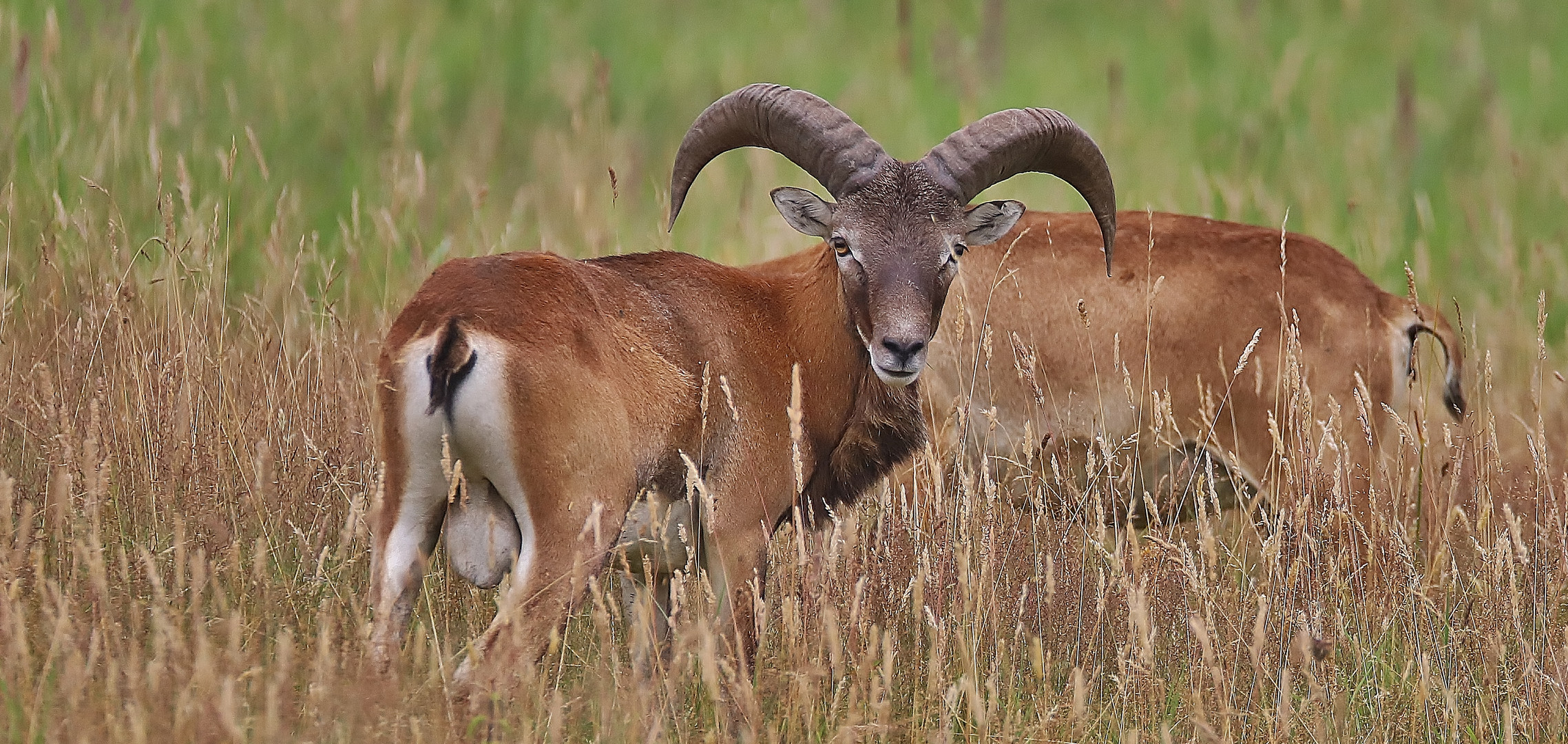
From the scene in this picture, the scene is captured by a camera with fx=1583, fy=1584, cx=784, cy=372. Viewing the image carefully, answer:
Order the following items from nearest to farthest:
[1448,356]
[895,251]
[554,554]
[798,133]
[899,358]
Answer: [554,554]
[899,358]
[895,251]
[798,133]
[1448,356]

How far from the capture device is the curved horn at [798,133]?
5.54 metres

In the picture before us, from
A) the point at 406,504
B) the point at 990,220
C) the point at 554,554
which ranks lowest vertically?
the point at 554,554

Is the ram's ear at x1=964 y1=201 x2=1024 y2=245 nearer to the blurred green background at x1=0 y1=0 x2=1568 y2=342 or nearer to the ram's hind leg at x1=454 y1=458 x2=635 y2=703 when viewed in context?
the blurred green background at x1=0 y1=0 x2=1568 y2=342

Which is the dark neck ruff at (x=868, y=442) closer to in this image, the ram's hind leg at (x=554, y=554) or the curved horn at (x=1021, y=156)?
the curved horn at (x=1021, y=156)

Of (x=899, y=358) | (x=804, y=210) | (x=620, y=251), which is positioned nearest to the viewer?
(x=899, y=358)

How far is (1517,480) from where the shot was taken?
741cm

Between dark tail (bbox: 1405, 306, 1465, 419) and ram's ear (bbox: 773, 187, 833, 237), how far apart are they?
2.91 meters

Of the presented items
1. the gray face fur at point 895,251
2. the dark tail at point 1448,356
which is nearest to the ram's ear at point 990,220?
the gray face fur at point 895,251

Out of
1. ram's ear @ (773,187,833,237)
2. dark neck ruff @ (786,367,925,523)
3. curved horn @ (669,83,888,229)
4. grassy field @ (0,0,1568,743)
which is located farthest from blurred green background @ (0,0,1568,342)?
dark neck ruff @ (786,367,925,523)

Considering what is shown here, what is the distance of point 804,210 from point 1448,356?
3187mm

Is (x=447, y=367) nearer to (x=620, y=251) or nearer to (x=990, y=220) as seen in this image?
(x=990, y=220)

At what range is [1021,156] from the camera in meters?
5.79

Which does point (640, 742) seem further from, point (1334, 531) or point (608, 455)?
point (1334, 531)

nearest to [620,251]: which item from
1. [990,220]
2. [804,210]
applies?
[804,210]
